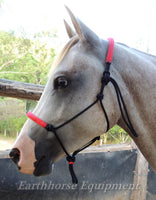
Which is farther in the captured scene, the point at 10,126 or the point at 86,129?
the point at 10,126

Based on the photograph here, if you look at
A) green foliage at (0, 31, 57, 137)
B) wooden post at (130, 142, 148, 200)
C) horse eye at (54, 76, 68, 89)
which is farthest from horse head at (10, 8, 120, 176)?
green foliage at (0, 31, 57, 137)

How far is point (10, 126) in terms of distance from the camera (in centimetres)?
1318

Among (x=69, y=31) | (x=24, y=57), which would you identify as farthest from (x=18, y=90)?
(x=24, y=57)

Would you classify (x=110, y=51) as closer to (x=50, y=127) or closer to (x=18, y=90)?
(x=50, y=127)

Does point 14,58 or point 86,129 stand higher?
point 86,129

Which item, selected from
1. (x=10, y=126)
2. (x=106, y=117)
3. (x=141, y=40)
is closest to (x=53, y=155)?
(x=106, y=117)

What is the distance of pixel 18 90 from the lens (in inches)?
79.0

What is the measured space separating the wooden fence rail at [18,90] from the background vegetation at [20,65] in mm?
10749

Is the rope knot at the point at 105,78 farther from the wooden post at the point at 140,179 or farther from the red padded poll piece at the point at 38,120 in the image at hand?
the wooden post at the point at 140,179

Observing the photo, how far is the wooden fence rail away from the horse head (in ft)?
3.09

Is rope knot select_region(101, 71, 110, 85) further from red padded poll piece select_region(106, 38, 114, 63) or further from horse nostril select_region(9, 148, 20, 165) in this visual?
horse nostril select_region(9, 148, 20, 165)

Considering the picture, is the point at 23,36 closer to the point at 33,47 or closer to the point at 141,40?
the point at 33,47

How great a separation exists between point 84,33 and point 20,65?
14586 mm

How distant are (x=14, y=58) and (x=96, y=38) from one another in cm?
1519
